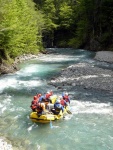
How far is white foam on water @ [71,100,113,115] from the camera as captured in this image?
1502 centimetres

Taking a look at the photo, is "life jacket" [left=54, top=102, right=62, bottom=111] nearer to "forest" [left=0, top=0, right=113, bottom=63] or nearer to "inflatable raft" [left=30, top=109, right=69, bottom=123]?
"inflatable raft" [left=30, top=109, right=69, bottom=123]

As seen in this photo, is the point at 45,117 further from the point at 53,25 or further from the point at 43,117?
the point at 53,25

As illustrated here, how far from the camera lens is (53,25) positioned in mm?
57344

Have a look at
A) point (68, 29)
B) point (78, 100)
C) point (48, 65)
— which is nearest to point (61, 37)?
point (68, 29)

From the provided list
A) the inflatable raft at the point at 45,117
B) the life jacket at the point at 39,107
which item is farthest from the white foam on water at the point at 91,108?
the life jacket at the point at 39,107

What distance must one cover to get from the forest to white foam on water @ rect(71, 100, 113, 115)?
11369 millimetres

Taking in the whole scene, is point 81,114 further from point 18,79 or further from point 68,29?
point 68,29

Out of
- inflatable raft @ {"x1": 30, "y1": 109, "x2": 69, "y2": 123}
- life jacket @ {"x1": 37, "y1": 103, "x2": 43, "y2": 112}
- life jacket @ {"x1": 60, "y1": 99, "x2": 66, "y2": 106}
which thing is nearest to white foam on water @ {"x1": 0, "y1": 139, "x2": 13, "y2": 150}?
inflatable raft @ {"x1": 30, "y1": 109, "x2": 69, "y2": 123}

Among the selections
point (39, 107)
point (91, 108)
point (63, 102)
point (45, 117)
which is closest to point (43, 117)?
point (45, 117)

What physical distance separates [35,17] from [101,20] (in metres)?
12.6

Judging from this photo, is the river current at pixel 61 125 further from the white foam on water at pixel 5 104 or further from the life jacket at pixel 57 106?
the life jacket at pixel 57 106

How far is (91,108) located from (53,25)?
43908 mm

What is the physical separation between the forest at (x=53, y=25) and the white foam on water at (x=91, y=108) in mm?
11369

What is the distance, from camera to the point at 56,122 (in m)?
13.9
